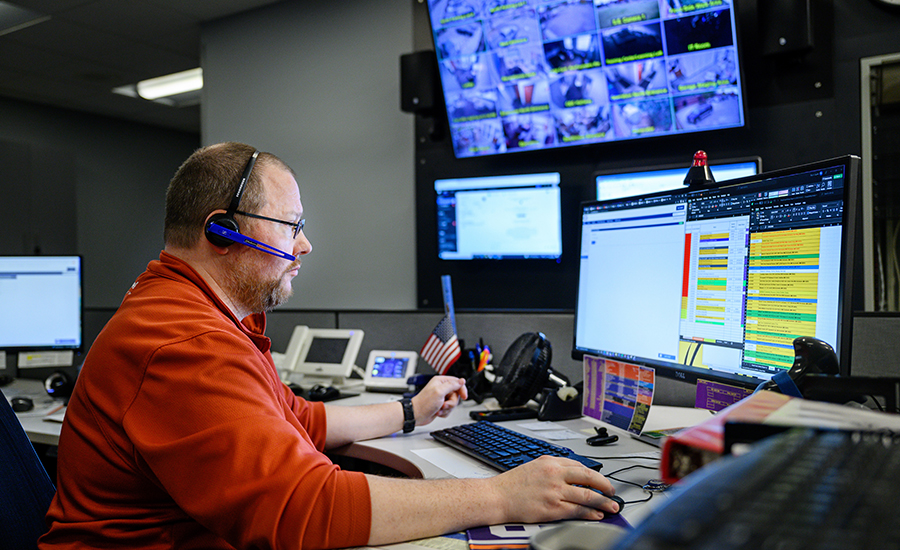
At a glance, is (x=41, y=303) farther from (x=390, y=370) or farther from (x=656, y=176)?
(x=656, y=176)

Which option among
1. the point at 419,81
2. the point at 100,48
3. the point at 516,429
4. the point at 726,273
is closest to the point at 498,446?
the point at 516,429

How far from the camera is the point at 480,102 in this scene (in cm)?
285

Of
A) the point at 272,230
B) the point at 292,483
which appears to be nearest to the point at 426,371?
the point at 272,230

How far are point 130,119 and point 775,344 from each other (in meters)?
6.35

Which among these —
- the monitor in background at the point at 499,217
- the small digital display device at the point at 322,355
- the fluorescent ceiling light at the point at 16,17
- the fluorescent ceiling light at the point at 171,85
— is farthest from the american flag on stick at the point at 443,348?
the fluorescent ceiling light at the point at 171,85

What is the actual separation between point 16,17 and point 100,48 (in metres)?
0.53

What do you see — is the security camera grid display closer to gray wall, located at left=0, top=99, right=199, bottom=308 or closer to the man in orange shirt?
the man in orange shirt

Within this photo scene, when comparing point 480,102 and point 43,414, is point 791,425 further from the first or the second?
point 480,102

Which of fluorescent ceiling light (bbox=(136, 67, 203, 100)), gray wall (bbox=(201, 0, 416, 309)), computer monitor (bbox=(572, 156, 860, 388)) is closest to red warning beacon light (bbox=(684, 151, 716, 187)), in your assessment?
computer monitor (bbox=(572, 156, 860, 388))

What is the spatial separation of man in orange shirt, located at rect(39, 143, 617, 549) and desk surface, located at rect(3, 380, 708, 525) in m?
0.17

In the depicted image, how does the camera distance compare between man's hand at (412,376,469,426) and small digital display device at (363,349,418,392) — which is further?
small digital display device at (363,349,418,392)

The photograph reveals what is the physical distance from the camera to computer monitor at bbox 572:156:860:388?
854 millimetres

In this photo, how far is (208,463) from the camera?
73cm

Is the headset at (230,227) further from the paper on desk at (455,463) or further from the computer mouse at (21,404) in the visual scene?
the computer mouse at (21,404)
